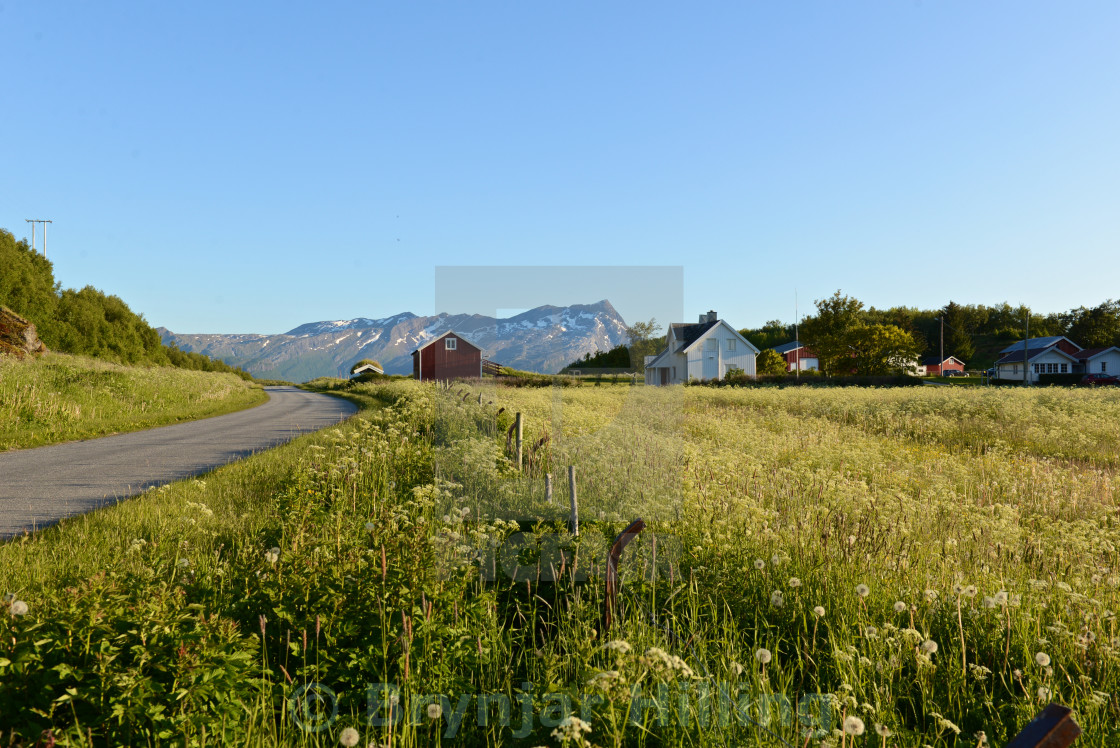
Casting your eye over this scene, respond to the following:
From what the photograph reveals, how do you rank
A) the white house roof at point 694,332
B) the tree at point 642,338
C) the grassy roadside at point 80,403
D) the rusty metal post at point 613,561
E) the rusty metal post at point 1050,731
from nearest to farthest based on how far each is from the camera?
the rusty metal post at point 1050,731 < the rusty metal post at point 613,561 < the tree at point 642,338 < the grassy roadside at point 80,403 < the white house roof at point 694,332

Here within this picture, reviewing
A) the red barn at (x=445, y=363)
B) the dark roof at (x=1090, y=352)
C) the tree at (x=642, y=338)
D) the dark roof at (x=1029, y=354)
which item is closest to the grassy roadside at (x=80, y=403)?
the red barn at (x=445, y=363)

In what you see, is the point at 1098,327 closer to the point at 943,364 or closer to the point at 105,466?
the point at 943,364

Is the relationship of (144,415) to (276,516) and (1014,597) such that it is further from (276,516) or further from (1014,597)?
(1014,597)

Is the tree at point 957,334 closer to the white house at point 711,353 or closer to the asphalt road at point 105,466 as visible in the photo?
the white house at point 711,353

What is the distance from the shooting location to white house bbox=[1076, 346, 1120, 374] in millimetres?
70562

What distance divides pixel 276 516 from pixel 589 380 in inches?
1138

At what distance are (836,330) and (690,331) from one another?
1484cm

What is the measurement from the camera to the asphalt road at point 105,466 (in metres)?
6.79

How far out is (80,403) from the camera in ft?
54.9

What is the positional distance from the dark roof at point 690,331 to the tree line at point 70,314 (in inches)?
1879

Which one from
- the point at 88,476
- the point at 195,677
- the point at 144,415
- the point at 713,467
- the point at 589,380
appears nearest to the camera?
the point at 195,677

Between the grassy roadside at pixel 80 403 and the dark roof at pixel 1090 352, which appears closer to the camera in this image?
the grassy roadside at pixel 80 403

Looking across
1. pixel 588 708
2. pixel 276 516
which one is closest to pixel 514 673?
pixel 588 708

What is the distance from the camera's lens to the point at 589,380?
3441cm
